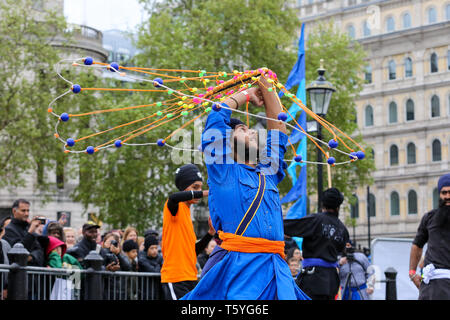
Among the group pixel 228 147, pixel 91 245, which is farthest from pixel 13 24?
pixel 228 147

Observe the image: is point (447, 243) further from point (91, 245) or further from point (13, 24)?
point (13, 24)

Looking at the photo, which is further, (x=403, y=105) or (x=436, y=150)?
(x=403, y=105)

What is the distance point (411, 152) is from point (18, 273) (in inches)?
2255

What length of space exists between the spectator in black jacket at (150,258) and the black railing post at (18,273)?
→ 112 inches

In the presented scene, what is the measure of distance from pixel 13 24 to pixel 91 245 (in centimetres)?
2290

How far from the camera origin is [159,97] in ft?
124

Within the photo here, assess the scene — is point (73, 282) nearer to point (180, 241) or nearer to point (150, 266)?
point (150, 266)

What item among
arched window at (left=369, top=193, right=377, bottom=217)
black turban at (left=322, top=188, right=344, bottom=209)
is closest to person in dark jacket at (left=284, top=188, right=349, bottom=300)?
black turban at (left=322, top=188, right=344, bottom=209)

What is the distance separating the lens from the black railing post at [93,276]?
1253cm

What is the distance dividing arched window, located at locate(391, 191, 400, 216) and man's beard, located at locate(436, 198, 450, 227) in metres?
57.4

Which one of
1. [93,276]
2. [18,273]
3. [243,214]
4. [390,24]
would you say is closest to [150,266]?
[93,276]

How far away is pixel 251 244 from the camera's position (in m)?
6.66

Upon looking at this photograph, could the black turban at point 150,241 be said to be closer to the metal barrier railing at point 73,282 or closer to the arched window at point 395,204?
the metal barrier railing at point 73,282

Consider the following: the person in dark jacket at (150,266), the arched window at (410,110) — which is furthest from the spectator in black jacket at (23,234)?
the arched window at (410,110)
